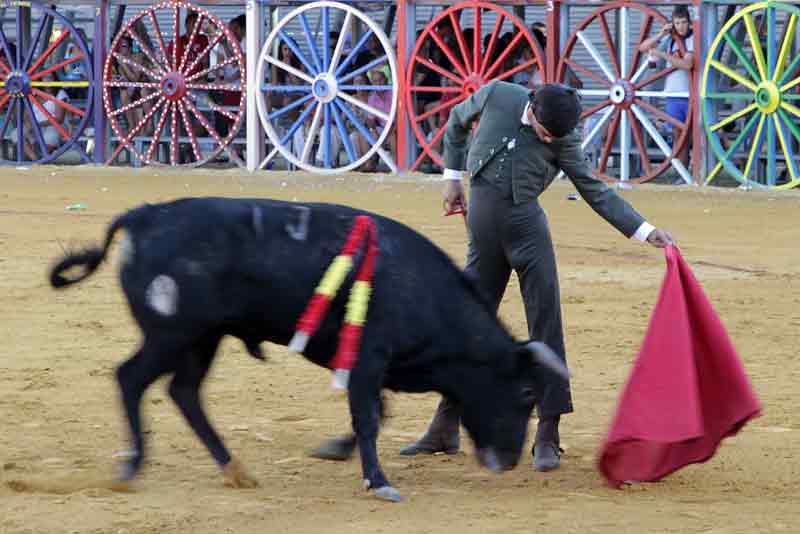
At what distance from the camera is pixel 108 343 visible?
31.3 feet

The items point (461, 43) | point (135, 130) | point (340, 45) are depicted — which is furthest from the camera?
point (135, 130)

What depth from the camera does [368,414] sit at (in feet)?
20.6

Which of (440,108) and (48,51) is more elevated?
(48,51)

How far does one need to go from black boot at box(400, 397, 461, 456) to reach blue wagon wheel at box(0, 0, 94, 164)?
1327 cm

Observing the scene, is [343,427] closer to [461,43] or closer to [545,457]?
[545,457]

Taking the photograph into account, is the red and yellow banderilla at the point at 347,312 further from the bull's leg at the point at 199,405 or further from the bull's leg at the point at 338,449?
the bull's leg at the point at 338,449

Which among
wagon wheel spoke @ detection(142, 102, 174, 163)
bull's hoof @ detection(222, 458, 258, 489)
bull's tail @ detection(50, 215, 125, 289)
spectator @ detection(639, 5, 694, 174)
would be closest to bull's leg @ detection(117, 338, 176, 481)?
bull's hoof @ detection(222, 458, 258, 489)

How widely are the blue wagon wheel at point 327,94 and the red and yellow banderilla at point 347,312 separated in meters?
12.1

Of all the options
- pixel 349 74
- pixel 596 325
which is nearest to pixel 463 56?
pixel 349 74

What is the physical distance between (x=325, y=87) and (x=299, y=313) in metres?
12.5

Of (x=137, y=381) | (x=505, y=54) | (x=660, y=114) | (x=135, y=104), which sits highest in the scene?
Result: (x=505, y=54)

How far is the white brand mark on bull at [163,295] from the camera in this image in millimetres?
6176

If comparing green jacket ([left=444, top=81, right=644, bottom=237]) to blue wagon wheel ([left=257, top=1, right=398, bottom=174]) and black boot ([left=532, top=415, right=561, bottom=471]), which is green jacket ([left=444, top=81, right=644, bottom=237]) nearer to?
black boot ([left=532, top=415, right=561, bottom=471])

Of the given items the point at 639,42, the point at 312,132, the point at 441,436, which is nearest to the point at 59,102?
the point at 312,132
